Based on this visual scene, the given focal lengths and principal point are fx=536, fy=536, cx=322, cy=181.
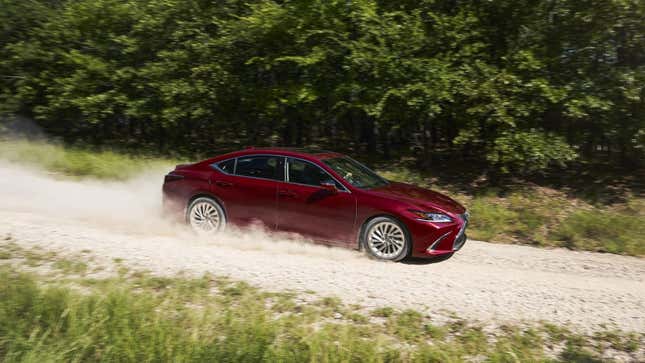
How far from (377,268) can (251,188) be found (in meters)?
2.38

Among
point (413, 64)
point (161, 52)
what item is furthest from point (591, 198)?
point (161, 52)

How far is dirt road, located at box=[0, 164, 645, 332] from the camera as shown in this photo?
588cm

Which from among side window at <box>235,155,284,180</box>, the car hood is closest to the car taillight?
side window at <box>235,155,284,180</box>

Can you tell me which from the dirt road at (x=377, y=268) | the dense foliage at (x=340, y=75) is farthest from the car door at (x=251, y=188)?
the dense foliage at (x=340, y=75)

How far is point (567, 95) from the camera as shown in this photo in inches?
446

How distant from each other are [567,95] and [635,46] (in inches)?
69.5

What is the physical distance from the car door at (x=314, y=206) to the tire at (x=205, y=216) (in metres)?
1.06

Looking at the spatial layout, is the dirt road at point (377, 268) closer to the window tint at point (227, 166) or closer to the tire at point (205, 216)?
the tire at point (205, 216)

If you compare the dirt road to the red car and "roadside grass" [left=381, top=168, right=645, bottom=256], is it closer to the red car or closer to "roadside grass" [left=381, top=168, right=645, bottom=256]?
the red car

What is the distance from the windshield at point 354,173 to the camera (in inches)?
316

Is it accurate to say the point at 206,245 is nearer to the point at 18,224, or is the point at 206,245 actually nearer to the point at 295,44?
the point at 18,224

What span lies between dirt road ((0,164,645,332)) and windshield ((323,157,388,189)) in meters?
1.07

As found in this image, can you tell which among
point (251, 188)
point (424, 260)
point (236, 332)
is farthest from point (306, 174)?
point (236, 332)

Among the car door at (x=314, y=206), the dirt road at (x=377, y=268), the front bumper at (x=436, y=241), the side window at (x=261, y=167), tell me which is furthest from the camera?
the side window at (x=261, y=167)
